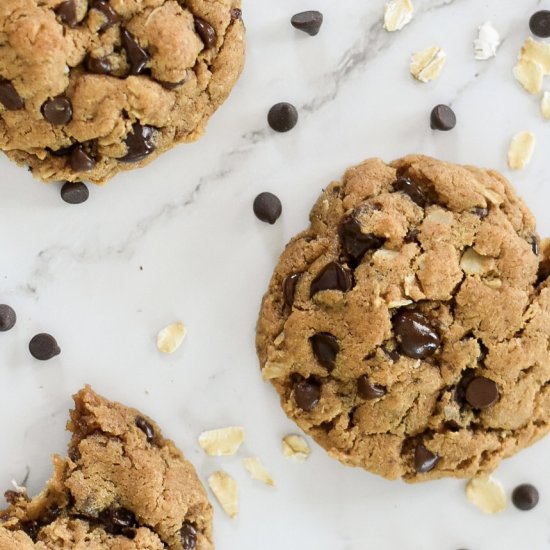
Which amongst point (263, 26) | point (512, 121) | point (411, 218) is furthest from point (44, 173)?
point (512, 121)

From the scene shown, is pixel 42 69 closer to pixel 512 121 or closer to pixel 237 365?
pixel 237 365

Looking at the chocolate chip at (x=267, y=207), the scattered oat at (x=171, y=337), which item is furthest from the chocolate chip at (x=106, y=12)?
the scattered oat at (x=171, y=337)

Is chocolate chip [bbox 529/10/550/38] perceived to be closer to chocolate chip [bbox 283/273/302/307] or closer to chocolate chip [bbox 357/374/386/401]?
chocolate chip [bbox 283/273/302/307]

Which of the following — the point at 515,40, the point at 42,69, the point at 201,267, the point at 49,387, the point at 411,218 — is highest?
the point at 42,69

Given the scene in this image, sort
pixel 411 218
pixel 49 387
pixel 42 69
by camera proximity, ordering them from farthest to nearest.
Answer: pixel 49 387, pixel 411 218, pixel 42 69

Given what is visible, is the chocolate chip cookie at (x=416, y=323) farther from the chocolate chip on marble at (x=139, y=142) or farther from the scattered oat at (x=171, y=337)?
the chocolate chip on marble at (x=139, y=142)

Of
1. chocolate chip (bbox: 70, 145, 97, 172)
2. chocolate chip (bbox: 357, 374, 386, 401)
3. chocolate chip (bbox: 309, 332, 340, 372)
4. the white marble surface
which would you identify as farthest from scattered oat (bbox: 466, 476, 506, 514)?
chocolate chip (bbox: 70, 145, 97, 172)

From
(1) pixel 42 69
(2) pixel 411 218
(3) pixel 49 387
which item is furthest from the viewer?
(3) pixel 49 387
